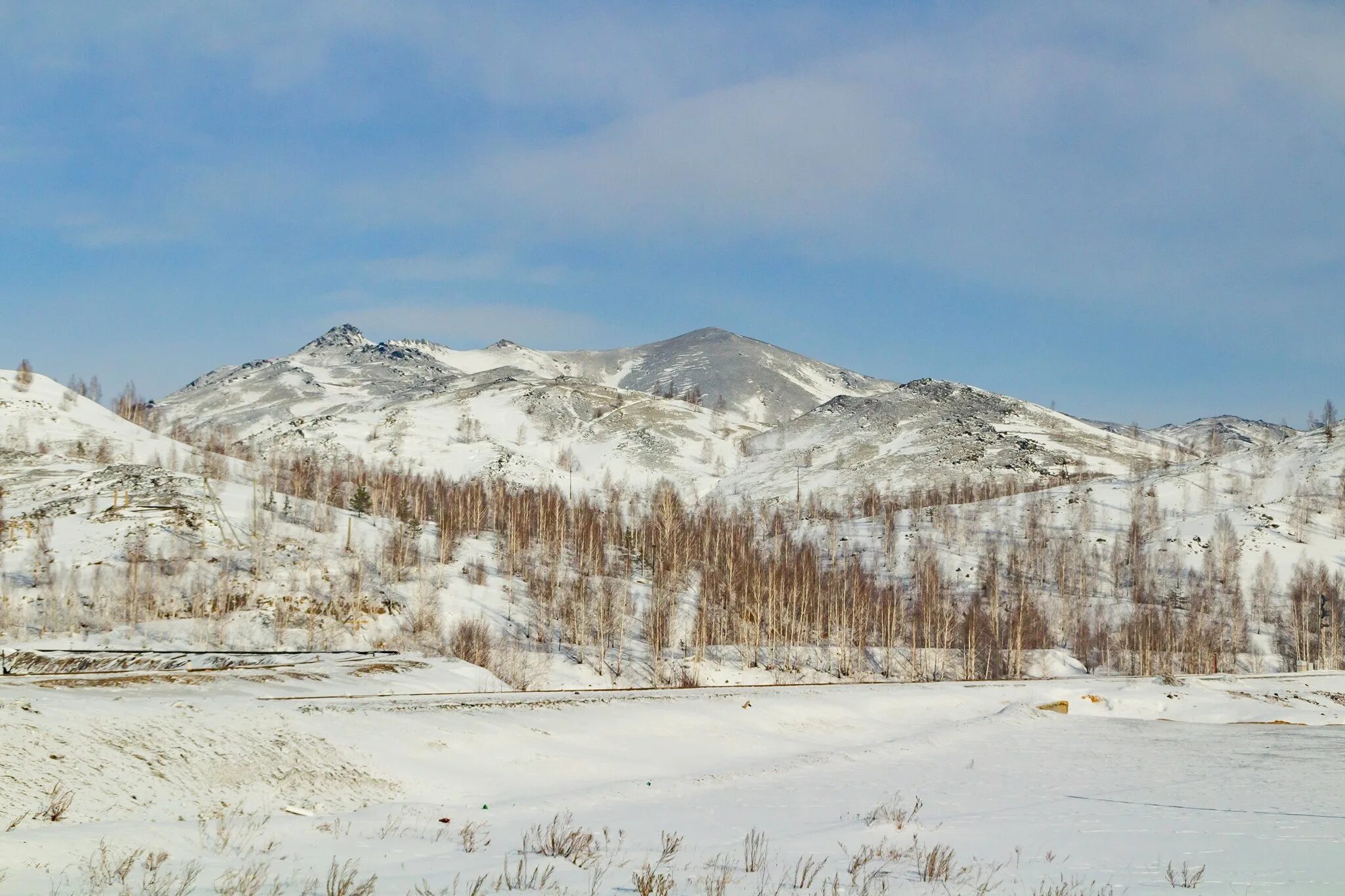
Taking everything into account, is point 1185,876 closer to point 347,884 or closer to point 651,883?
point 651,883

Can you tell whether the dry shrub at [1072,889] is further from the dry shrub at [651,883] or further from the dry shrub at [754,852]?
the dry shrub at [651,883]

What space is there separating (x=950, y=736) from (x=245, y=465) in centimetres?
13346

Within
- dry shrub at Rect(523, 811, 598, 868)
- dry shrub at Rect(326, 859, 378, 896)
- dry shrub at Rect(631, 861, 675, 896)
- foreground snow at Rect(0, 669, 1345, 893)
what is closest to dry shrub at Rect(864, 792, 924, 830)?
foreground snow at Rect(0, 669, 1345, 893)

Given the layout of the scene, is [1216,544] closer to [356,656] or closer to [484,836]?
[356,656]

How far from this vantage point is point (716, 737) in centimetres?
2831

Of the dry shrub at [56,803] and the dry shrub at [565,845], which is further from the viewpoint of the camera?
the dry shrub at [56,803]

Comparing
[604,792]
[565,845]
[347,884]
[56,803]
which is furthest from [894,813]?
[56,803]

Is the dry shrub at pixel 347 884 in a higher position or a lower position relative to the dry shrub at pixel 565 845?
higher

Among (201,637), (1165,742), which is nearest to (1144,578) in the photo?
(1165,742)

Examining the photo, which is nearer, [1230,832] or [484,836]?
[484,836]

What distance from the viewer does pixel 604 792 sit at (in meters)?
20.2

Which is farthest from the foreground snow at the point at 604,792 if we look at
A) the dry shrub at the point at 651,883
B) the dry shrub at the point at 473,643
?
the dry shrub at the point at 473,643

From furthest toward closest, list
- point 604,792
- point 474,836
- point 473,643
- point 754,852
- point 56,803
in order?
point 473,643 < point 604,792 < point 474,836 < point 56,803 < point 754,852

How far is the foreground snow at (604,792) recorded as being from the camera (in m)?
12.8
